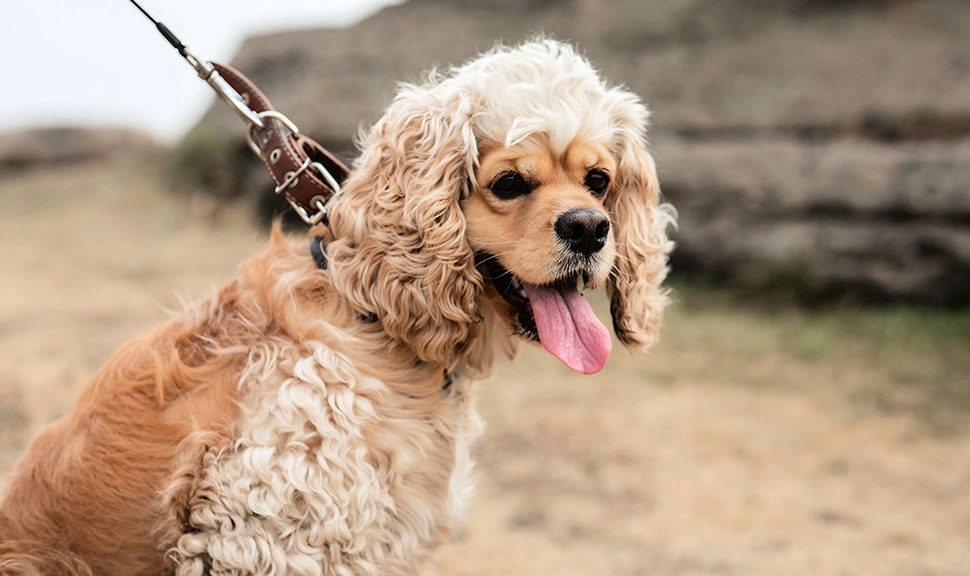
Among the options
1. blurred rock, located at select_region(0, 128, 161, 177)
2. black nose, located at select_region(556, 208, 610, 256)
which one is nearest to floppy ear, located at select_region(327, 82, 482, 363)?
black nose, located at select_region(556, 208, 610, 256)

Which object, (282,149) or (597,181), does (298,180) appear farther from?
(597,181)

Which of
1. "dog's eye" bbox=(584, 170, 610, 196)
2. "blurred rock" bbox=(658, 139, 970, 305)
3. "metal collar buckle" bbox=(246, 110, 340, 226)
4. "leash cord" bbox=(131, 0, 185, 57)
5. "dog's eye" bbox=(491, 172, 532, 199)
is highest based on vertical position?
"leash cord" bbox=(131, 0, 185, 57)

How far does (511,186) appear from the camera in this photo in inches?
108

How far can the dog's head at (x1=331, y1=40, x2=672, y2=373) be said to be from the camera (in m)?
2.65

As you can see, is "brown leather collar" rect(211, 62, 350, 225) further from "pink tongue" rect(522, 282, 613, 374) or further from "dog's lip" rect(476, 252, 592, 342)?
"pink tongue" rect(522, 282, 613, 374)

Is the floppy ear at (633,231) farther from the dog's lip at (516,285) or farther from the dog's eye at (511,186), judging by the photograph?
the dog's eye at (511,186)

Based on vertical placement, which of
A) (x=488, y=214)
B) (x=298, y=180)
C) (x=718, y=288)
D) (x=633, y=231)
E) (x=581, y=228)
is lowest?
(x=718, y=288)

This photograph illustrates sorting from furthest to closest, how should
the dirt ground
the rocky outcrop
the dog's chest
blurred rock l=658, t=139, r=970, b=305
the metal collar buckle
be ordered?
the rocky outcrop, blurred rock l=658, t=139, r=970, b=305, the dirt ground, the metal collar buckle, the dog's chest

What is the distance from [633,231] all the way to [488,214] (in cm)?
61

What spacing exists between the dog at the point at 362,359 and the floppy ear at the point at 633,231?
3cm

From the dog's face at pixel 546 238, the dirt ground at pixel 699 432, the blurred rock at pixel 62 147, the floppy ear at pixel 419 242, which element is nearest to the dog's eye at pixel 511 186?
the dog's face at pixel 546 238

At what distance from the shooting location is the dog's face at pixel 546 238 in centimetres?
263

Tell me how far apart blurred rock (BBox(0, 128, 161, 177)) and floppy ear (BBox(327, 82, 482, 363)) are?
494 inches

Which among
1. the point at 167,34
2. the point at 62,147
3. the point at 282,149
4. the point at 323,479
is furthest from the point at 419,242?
the point at 62,147
